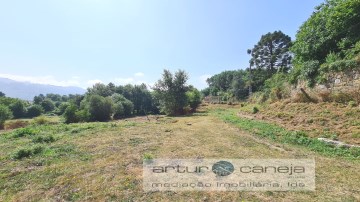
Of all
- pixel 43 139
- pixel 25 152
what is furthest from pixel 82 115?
pixel 25 152

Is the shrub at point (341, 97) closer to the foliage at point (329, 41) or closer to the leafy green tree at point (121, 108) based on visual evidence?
the foliage at point (329, 41)

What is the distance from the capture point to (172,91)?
28.4 meters

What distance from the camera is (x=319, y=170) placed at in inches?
217

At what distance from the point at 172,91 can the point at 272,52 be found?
21180mm

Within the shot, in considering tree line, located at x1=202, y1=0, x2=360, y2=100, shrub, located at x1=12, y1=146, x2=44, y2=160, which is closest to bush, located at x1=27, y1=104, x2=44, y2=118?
shrub, located at x1=12, y1=146, x2=44, y2=160

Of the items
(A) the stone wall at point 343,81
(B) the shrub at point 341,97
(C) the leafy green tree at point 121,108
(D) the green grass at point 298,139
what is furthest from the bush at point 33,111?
(B) the shrub at point 341,97

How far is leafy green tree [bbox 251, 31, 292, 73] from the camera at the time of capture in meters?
36.8

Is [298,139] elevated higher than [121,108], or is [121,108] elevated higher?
[121,108]

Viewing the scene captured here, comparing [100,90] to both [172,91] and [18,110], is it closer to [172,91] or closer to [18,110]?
[18,110]

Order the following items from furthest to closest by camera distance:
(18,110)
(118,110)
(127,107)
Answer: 1. (18,110)
2. (127,107)
3. (118,110)

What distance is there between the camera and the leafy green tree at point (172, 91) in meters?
28.4

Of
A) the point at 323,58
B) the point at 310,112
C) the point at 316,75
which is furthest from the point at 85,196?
the point at 323,58

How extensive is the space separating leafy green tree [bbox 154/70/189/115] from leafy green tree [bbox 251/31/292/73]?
696 inches

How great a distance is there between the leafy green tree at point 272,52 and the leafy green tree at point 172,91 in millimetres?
17667
